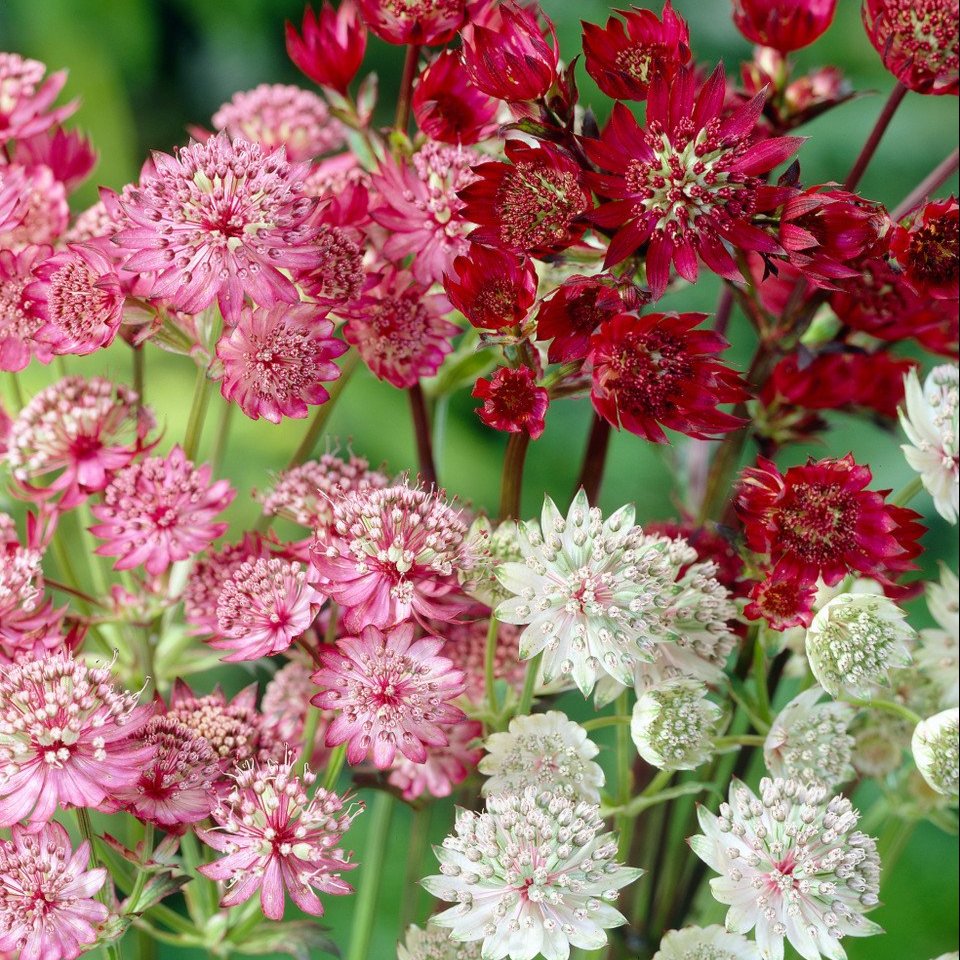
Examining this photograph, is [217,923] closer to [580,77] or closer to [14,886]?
[14,886]

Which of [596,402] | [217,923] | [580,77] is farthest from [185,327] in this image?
[580,77]

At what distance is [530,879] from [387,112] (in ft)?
3.48

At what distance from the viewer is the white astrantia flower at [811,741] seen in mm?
569

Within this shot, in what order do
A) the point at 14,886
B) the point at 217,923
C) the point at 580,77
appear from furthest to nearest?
1. the point at 580,77
2. the point at 217,923
3. the point at 14,886

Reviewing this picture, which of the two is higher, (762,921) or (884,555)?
(884,555)

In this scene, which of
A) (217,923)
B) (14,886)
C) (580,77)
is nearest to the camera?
(14,886)

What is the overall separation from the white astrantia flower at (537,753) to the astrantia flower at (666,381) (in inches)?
6.0

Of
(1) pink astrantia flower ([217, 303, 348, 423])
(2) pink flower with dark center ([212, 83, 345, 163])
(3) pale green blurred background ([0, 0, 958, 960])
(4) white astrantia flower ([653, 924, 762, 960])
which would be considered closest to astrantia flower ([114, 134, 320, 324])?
(1) pink astrantia flower ([217, 303, 348, 423])

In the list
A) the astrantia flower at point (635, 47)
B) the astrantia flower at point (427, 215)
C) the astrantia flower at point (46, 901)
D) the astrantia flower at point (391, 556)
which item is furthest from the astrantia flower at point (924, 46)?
the astrantia flower at point (46, 901)

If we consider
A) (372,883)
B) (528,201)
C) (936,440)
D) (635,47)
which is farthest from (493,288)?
(372,883)

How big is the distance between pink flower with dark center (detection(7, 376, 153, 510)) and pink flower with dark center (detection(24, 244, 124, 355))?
0.05 m

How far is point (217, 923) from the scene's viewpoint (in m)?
0.60

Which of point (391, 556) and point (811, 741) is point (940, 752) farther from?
point (391, 556)

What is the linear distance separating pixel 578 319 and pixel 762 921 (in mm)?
288
